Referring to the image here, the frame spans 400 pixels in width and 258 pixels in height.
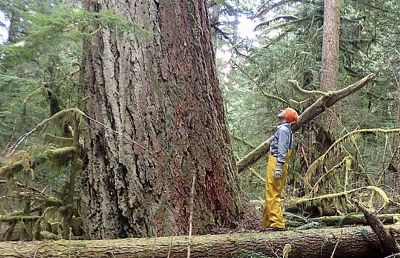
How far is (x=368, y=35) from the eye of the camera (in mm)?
13844

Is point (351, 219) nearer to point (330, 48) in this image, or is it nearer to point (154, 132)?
point (154, 132)

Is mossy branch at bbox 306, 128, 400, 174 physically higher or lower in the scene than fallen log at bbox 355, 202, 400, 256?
higher

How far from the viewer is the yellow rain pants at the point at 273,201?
5707mm

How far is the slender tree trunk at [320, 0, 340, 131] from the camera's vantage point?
37.8 feet

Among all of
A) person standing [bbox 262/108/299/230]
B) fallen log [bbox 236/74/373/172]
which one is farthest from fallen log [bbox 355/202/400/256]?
fallen log [bbox 236/74/373/172]

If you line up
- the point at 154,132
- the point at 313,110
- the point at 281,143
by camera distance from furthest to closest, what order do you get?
the point at 313,110 < the point at 281,143 < the point at 154,132

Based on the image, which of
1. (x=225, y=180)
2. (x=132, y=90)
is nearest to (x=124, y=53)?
(x=132, y=90)

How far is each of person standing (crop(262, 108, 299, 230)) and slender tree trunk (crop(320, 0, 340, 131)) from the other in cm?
581

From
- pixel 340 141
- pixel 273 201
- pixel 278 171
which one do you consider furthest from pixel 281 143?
pixel 340 141

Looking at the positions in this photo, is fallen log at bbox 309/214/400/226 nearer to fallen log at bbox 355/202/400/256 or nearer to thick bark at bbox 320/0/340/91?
fallen log at bbox 355/202/400/256

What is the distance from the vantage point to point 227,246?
4.64 metres

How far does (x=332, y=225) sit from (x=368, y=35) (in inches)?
343

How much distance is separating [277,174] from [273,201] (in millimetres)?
321

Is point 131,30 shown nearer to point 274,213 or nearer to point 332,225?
point 274,213
